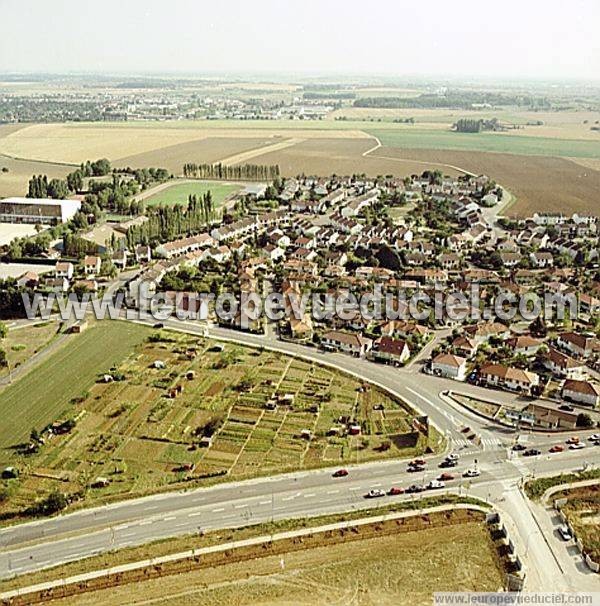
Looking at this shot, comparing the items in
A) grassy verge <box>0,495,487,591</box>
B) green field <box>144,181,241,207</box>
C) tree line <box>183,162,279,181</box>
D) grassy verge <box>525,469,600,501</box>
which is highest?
tree line <box>183,162,279,181</box>

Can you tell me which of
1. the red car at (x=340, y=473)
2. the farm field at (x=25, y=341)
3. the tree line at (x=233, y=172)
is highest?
the tree line at (x=233, y=172)

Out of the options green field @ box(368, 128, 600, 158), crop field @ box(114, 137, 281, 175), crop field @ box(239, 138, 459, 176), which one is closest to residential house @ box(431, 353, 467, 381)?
crop field @ box(239, 138, 459, 176)

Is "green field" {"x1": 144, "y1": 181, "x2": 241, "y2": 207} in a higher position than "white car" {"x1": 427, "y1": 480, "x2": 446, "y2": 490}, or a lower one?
higher

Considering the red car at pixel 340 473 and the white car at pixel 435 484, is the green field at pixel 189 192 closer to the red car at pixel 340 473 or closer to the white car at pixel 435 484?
the red car at pixel 340 473

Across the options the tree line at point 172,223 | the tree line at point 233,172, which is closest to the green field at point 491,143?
the tree line at point 233,172

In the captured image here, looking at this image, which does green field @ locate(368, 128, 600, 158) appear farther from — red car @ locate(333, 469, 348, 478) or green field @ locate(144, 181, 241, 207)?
red car @ locate(333, 469, 348, 478)

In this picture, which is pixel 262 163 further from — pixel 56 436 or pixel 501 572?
pixel 501 572
